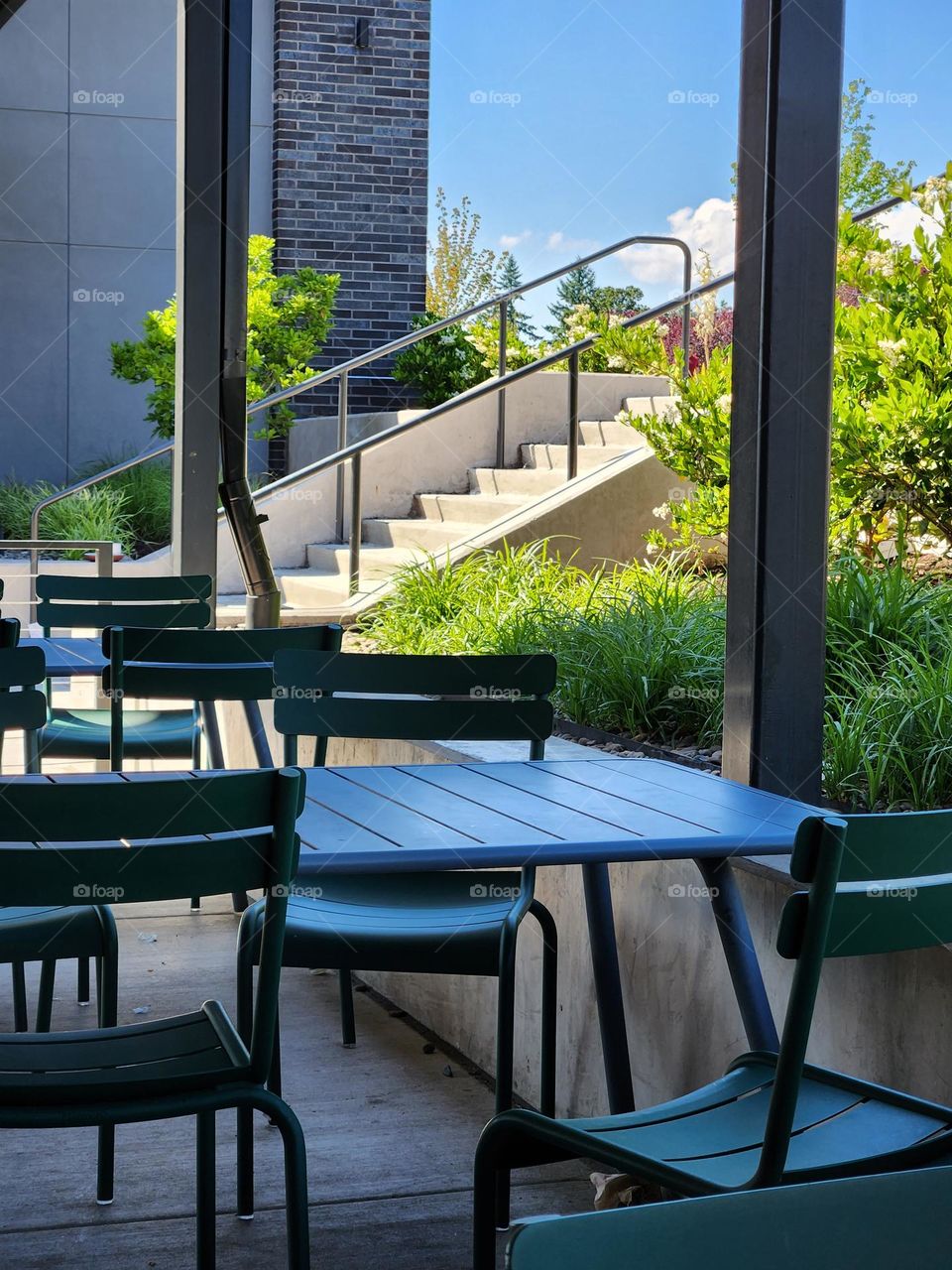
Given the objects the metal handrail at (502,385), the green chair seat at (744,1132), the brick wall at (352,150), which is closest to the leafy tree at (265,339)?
the brick wall at (352,150)

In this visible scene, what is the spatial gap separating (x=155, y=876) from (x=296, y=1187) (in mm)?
418

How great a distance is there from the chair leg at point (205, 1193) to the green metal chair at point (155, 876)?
167 mm

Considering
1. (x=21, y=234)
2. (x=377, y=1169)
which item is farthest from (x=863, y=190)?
(x=377, y=1169)

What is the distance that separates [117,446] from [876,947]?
34.2ft

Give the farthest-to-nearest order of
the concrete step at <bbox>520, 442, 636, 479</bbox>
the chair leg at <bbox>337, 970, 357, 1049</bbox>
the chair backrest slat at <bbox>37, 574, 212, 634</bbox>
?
the concrete step at <bbox>520, 442, 636, 479</bbox> < the chair backrest slat at <bbox>37, 574, 212, 634</bbox> < the chair leg at <bbox>337, 970, 357, 1049</bbox>

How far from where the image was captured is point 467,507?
8.26m

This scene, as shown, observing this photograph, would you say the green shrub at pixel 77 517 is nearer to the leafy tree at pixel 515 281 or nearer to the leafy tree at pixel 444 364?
the leafy tree at pixel 444 364

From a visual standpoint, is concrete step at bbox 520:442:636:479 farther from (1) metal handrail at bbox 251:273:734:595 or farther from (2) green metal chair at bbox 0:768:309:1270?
(2) green metal chair at bbox 0:768:309:1270

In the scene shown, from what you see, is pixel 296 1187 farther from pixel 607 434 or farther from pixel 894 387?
pixel 607 434

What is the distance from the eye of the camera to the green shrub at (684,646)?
2.96 m

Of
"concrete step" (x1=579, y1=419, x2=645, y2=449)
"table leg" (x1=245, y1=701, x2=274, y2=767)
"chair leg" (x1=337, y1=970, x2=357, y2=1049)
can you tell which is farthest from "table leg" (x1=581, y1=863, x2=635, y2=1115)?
"concrete step" (x1=579, y1=419, x2=645, y2=449)

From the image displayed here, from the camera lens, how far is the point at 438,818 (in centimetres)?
205

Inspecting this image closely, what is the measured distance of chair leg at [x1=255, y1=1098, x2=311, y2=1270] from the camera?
1.72m

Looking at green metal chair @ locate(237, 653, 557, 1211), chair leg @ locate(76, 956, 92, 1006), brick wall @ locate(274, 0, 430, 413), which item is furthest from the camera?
brick wall @ locate(274, 0, 430, 413)
